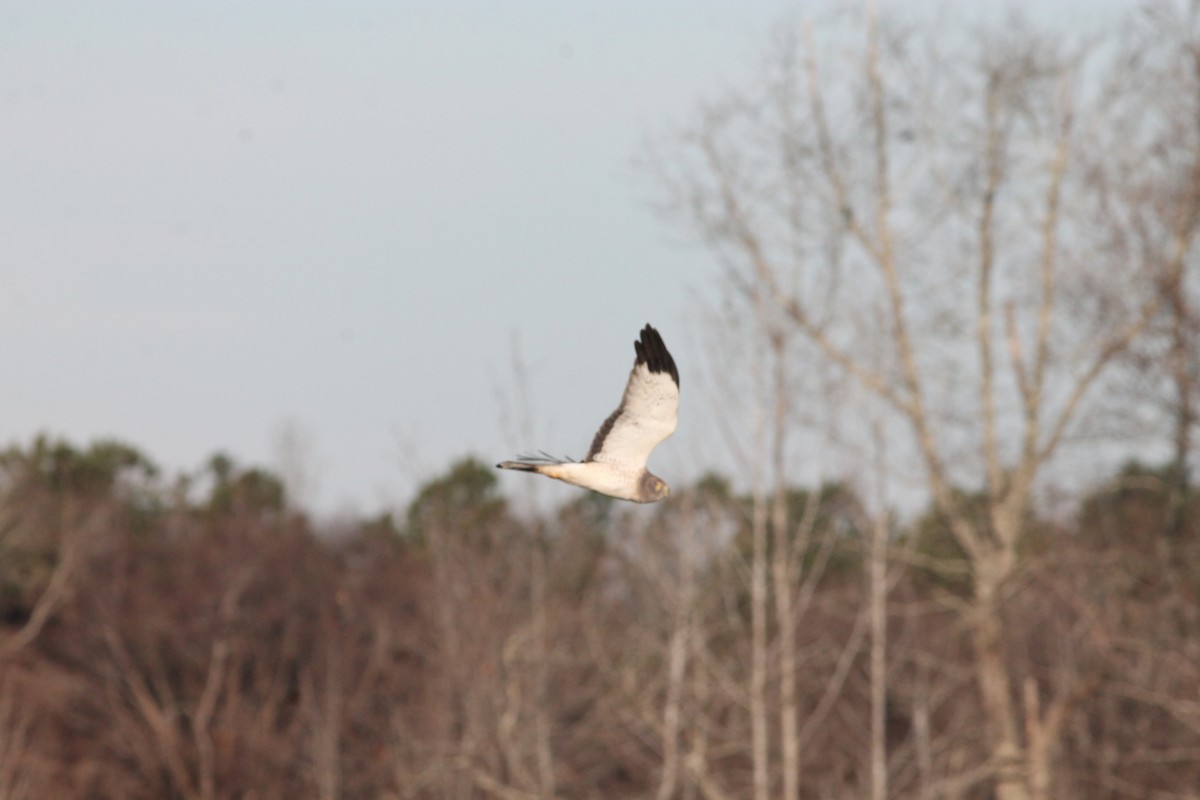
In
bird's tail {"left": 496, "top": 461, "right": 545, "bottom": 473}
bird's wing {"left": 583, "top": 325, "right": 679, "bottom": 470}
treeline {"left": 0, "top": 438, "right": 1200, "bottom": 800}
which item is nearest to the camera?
bird's tail {"left": 496, "top": 461, "right": 545, "bottom": 473}

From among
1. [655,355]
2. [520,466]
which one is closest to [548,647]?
[655,355]

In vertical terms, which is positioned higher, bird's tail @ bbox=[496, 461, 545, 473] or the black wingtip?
→ the black wingtip

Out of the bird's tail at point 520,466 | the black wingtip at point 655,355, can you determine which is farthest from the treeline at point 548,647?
the bird's tail at point 520,466

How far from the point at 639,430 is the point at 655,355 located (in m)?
0.38

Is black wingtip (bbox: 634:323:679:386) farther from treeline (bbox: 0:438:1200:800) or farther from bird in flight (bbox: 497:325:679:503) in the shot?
treeline (bbox: 0:438:1200:800)

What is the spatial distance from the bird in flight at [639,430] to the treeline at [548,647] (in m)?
12.7

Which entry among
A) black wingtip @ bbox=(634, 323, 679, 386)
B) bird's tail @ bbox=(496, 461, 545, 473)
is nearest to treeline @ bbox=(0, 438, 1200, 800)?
black wingtip @ bbox=(634, 323, 679, 386)

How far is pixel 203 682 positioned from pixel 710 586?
18957mm

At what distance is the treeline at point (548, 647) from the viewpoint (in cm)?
2253

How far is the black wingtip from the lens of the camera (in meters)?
8.20

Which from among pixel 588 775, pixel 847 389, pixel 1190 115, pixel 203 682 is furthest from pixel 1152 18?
pixel 203 682

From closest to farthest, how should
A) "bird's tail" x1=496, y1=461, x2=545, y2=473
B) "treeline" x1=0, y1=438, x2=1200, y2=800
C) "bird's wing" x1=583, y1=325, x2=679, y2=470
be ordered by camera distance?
"bird's tail" x1=496, y1=461, x2=545, y2=473 < "bird's wing" x1=583, y1=325, x2=679, y2=470 < "treeline" x1=0, y1=438, x2=1200, y2=800

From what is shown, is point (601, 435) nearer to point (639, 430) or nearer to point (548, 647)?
point (639, 430)

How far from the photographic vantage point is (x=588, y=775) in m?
30.3
